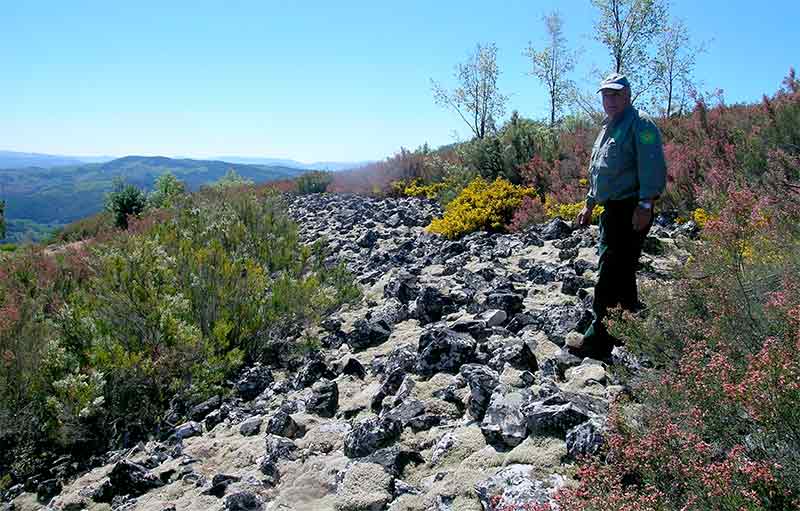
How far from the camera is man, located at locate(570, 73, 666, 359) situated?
3805 millimetres

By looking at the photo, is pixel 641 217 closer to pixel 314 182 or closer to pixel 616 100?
pixel 616 100

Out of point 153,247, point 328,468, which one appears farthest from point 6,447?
point 328,468

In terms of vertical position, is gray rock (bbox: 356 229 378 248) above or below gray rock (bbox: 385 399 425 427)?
above

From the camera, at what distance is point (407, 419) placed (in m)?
3.44

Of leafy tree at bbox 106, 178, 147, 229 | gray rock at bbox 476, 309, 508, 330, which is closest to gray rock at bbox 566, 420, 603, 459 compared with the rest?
gray rock at bbox 476, 309, 508, 330

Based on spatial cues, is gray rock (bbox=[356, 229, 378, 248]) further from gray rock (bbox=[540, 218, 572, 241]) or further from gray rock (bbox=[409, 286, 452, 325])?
gray rock (bbox=[409, 286, 452, 325])

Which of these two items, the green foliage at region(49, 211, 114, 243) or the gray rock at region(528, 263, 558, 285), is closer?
the gray rock at region(528, 263, 558, 285)

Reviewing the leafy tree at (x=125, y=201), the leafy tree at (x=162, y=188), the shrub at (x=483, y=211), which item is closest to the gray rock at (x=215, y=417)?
the shrub at (x=483, y=211)

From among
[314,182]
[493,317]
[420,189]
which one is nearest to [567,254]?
[493,317]

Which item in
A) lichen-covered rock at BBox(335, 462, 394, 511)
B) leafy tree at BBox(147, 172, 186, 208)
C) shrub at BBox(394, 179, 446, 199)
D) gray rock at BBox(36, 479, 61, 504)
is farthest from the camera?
leafy tree at BBox(147, 172, 186, 208)

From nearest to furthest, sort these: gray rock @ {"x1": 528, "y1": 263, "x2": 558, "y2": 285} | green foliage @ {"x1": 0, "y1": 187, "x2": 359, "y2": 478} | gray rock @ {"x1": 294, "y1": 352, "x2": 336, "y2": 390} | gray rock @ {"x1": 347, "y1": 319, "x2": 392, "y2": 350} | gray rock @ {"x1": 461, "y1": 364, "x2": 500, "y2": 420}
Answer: gray rock @ {"x1": 461, "y1": 364, "x2": 500, "y2": 420} < green foliage @ {"x1": 0, "y1": 187, "x2": 359, "y2": 478} < gray rock @ {"x1": 294, "y1": 352, "x2": 336, "y2": 390} < gray rock @ {"x1": 347, "y1": 319, "x2": 392, "y2": 350} < gray rock @ {"x1": 528, "y1": 263, "x2": 558, "y2": 285}

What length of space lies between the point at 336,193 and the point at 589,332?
692 inches

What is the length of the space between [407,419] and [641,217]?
1.98 m

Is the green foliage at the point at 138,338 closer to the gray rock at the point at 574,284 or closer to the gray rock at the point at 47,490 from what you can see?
the gray rock at the point at 47,490
